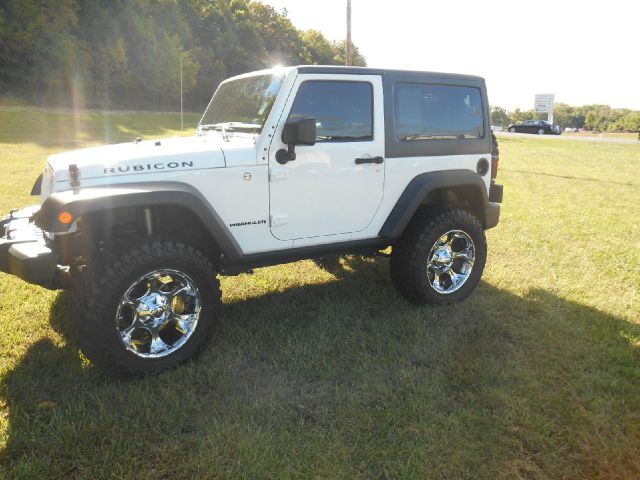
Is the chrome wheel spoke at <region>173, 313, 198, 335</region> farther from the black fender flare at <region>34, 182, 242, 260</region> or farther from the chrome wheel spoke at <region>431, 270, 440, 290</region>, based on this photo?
the chrome wheel spoke at <region>431, 270, 440, 290</region>

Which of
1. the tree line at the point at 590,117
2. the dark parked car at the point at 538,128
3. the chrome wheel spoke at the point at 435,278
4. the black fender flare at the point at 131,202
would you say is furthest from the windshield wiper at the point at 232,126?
the tree line at the point at 590,117

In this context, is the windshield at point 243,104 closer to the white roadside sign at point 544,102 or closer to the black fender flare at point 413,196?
the black fender flare at point 413,196

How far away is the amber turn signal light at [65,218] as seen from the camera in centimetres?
269

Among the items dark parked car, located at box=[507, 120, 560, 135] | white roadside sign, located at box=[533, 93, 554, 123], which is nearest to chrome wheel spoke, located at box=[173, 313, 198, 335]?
dark parked car, located at box=[507, 120, 560, 135]

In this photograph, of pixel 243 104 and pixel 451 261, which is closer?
pixel 243 104

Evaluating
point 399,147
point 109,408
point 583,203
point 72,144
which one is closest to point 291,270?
point 399,147

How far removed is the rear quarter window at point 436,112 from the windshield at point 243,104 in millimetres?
1005

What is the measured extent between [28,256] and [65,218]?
15.4 inches

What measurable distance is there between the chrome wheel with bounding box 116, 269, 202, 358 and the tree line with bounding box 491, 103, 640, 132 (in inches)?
3983

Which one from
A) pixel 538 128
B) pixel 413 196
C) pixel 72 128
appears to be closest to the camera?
pixel 413 196

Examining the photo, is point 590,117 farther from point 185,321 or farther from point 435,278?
point 185,321

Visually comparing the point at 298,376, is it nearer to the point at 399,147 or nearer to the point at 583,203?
the point at 399,147

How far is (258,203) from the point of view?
3375 millimetres

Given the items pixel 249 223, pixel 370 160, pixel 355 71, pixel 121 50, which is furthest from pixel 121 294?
pixel 121 50
